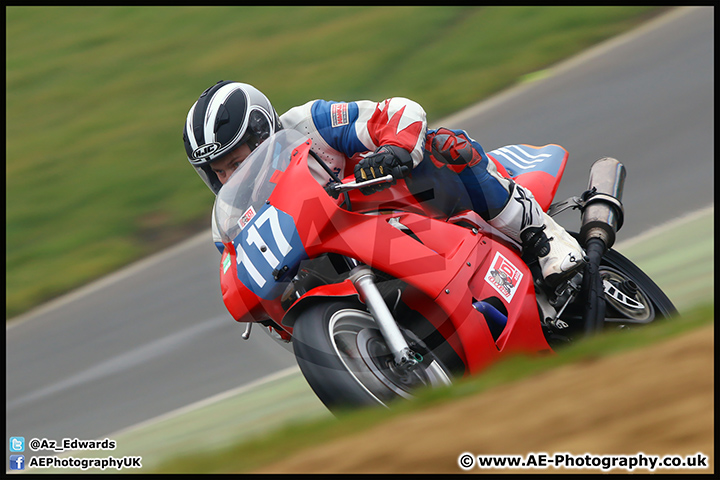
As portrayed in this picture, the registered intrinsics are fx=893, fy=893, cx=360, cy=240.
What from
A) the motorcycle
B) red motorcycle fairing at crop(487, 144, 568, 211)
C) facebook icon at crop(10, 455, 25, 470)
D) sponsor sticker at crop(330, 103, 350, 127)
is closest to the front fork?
the motorcycle

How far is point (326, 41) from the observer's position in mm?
10836

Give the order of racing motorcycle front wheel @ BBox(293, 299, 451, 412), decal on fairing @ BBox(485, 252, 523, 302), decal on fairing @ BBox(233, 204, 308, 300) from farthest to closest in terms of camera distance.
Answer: decal on fairing @ BBox(485, 252, 523, 302), decal on fairing @ BBox(233, 204, 308, 300), racing motorcycle front wheel @ BBox(293, 299, 451, 412)

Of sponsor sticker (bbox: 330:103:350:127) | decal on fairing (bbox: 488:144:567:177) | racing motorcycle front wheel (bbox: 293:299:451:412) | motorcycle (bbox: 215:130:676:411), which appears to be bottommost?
racing motorcycle front wheel (bbox: 293:299:451:412)

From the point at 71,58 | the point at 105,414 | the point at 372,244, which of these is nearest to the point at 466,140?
the point at 372,244

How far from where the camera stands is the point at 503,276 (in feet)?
12.2

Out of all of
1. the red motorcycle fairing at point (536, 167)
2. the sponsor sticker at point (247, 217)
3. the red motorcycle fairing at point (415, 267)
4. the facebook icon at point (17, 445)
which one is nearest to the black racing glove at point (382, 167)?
the red motorcycle fairing at point (415, 267)

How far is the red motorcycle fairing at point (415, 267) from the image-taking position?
3.37 metres

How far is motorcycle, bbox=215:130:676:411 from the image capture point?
124 inches

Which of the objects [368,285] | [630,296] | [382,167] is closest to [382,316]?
[368,285]

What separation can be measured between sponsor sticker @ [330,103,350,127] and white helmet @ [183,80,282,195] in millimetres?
330

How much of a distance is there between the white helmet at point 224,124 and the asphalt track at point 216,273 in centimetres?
109

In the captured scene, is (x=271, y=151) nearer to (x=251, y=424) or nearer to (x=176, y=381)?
(x=251, y=424)

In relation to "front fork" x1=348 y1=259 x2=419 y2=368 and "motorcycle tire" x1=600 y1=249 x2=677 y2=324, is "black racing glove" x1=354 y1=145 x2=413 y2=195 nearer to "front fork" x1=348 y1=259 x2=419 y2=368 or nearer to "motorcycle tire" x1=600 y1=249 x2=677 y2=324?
"front fork" x1=348 y1=259 x2=419 y2=368

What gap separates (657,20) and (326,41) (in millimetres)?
3872
